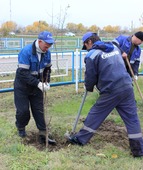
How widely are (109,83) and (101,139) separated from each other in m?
1.23

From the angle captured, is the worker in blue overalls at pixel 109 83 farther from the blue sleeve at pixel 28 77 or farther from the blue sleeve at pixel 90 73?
the blue sleeve at pixel 28 77

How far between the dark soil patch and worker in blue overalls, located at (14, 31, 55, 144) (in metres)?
0.12

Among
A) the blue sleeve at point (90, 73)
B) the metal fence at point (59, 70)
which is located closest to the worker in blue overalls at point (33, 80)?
the blue sleeve at point (90, 73)

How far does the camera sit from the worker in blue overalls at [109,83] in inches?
151

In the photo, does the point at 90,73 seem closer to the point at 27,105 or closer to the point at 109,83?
the point at 109,83

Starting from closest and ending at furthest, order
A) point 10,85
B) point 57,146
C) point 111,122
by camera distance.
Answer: point 57,146, point 111,122, point 10,85

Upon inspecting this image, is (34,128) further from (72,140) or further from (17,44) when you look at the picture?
(17,44)

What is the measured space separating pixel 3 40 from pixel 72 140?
1669 cm

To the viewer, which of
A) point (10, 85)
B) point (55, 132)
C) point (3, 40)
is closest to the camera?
point (55, 132)

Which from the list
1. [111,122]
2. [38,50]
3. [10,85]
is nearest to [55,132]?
[111,122]

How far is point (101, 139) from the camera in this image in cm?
470

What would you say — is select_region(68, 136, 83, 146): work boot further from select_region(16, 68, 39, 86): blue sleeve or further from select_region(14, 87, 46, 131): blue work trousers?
select_region(16, 68, 39, 86): blue sleeve

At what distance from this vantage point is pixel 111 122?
5.58m

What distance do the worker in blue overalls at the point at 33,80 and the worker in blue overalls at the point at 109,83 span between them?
2.11ft
